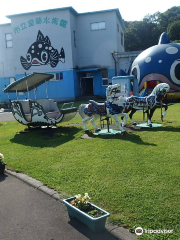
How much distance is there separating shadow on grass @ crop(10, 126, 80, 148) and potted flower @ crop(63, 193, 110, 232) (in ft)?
14.0

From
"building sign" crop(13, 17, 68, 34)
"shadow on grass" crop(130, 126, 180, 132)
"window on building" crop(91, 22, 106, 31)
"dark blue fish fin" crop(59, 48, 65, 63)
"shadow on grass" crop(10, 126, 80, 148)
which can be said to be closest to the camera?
"shadow on grass" crop(10, 126, 80, 148)

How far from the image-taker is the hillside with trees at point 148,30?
46250 mm

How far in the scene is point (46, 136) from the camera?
9344mm

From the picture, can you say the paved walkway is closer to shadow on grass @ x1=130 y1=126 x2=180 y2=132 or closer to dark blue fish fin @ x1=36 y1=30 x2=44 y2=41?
shadow on grass @ x1=130 y1=126 x2=180 y2=132

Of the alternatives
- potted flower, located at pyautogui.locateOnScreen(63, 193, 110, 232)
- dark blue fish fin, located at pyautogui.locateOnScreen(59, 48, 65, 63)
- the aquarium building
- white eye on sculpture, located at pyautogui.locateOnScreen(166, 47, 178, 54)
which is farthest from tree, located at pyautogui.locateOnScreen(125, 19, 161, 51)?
potted flower, located at pyautogui.locateOnScreen(63, 193, 110, 232)

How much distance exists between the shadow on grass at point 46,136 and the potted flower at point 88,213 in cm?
425

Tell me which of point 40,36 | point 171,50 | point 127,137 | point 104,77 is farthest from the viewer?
point 104,77

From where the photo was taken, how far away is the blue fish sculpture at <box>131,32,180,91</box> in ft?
61.0

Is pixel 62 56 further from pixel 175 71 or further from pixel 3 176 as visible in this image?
pixel 3 176

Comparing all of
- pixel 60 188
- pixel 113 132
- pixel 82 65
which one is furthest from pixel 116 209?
pixel 82 65

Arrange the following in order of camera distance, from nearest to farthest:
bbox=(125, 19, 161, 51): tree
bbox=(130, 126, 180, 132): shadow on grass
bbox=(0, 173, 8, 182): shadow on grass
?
bbox=(0, 173, 8, 182): shadow on grass < bbox=(130, 126, 180, 132): shadow on grass < bbox=(125, 19, 161, 51): tree

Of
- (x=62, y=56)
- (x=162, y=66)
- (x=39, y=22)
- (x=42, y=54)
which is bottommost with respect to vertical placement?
(x=162, y=66)

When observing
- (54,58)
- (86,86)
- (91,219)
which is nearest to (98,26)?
(54,58)

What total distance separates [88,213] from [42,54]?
2518 centimetres
